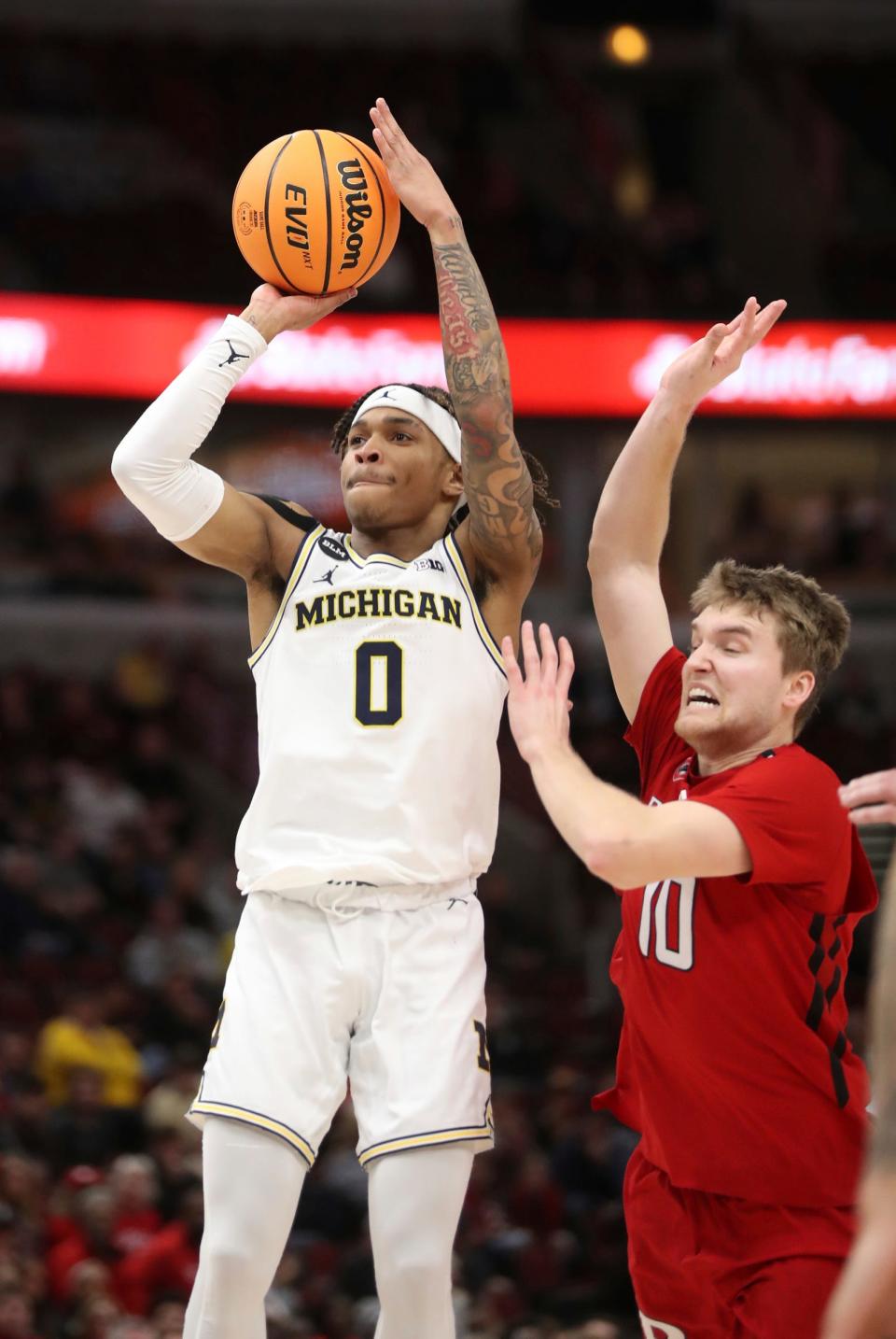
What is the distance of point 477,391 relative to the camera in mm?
4461

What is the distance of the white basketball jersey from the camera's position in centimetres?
422

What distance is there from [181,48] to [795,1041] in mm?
18672

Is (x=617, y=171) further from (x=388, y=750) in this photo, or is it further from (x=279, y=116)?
(x=388, y=750)

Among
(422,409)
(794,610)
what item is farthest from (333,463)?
(794,610)

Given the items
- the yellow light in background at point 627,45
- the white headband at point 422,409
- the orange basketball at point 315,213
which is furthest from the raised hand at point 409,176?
the yellow light in background at point 627,45

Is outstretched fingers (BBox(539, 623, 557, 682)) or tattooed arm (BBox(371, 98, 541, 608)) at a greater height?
tattooed arm (BBox(371, 98, 541, 608))

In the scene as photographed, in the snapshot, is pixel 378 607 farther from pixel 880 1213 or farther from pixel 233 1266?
pixel 880 1213

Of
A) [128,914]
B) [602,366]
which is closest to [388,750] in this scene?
[128,914]

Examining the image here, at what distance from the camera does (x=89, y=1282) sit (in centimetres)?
845

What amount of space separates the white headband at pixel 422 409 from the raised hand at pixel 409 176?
427mm

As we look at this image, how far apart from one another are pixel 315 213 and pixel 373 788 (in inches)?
58.0

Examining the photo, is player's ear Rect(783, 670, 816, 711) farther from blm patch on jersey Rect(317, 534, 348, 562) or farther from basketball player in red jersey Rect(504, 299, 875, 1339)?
blm patch on jersey Rect(317, 534, 348, 562)

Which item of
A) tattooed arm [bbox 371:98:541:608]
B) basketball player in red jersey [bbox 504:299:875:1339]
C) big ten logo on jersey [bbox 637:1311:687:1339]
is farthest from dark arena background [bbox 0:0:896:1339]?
tattooed arm [bbox 371:98:541:608]

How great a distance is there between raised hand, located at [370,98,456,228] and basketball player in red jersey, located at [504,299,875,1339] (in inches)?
46.3
